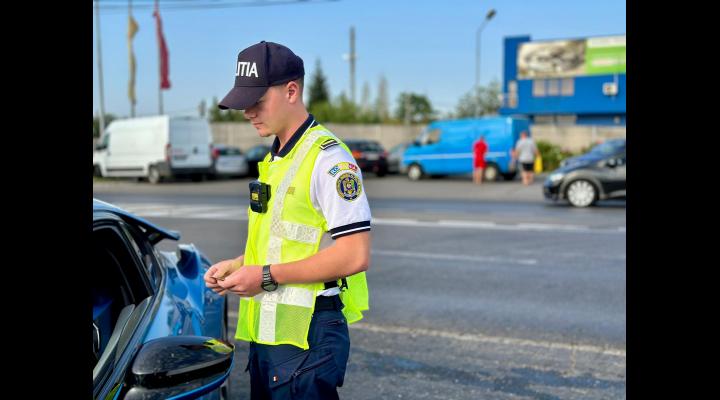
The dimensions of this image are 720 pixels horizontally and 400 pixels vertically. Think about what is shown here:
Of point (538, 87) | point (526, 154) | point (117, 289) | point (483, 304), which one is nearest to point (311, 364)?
point (117, 289)

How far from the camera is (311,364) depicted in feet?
7.41

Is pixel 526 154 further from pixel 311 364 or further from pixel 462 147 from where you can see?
pixel 311 364

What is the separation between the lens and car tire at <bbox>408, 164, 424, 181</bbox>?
27.3 meters

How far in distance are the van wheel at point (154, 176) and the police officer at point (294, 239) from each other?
24835 millimetres

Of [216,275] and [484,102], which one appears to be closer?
[216,275]

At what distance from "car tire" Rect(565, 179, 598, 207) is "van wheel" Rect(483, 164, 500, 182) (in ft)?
30.0

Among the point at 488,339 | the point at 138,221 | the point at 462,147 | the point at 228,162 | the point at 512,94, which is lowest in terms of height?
the point at 488,339

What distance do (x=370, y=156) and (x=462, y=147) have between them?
3.89 meters

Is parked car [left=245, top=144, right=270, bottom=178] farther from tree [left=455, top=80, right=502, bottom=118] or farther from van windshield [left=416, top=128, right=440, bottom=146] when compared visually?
tree [left=455, top=80, right=502, bottom=118]

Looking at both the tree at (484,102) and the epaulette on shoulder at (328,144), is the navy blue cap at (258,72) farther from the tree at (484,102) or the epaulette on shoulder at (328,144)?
the tree at (484,102)

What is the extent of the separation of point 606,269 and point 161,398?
726 cm

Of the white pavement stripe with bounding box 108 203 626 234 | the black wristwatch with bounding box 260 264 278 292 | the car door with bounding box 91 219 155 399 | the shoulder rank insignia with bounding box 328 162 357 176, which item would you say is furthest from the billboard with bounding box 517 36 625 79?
the black wristwatch with bounding box 260 264 278 292
